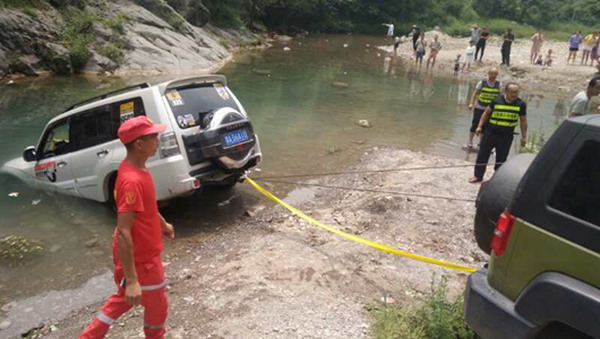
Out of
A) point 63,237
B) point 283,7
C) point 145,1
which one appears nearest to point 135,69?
point 145,1

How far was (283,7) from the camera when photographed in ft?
149

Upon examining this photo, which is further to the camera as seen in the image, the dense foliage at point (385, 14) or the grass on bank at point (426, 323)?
the dense foliage at point (385, 14)

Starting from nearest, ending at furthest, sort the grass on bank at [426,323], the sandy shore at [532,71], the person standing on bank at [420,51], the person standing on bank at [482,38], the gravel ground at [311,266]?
the grass on bank at [426,323] < the gravel ground at [311,266] < the sandy shore at [532,71] < the person standing on bank at [482,38] < the person standing on bank at [420,51]

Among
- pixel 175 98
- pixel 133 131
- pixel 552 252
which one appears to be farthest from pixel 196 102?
pixel 552 252

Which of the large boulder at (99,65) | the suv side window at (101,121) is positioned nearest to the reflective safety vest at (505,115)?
the suv side window at (101,121)

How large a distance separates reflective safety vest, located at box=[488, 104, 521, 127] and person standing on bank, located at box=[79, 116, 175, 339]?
19.5 ft

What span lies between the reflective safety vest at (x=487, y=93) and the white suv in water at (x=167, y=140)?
17.1 ft

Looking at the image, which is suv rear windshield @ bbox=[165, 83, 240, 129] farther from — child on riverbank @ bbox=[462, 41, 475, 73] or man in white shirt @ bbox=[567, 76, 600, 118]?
child on riverbank @ bbox=[462, 41, 475, 73]

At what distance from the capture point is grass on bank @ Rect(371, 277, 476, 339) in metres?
3.69

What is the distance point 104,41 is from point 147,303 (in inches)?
802

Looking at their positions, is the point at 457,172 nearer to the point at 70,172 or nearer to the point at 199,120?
the point at 199,120

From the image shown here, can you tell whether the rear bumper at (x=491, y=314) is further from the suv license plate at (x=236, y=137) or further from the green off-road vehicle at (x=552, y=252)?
the suv license plate at (x=236, y=137)

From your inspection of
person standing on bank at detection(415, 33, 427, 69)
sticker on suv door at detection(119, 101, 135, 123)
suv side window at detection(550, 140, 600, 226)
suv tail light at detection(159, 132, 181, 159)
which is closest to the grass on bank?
suv side window at detection(550, 140, 600, 226)

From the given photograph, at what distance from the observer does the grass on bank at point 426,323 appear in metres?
3.69
